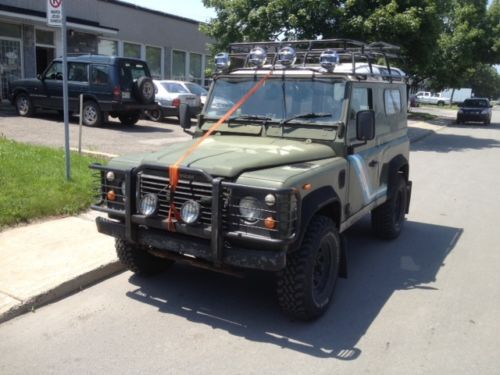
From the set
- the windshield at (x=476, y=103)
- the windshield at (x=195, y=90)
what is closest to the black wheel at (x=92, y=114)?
the windshield at (x=195, y=90)

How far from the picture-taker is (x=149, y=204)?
161 inches

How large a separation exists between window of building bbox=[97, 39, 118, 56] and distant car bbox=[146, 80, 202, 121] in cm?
790

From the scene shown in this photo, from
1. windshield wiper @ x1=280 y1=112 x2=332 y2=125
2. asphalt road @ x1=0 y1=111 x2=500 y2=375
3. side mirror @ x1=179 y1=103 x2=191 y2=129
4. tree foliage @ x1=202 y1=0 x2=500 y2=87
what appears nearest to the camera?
asphalt road @ x1=0 y1=111 x2=500 y2=375

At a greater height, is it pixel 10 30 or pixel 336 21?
pixel 336 21

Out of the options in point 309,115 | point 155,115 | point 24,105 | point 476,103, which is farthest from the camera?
point 476,103

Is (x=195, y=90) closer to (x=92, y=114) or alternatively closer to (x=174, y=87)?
(x=174, y=87)

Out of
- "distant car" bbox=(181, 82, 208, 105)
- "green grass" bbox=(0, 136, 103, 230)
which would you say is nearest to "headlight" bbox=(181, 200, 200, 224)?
"green grass" bbox=(0, 136, 103, 230)

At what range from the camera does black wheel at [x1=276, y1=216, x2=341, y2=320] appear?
393cm

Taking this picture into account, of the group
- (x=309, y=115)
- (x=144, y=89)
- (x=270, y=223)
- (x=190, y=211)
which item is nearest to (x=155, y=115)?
(x=144, y=89)

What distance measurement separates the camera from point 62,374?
3.40m

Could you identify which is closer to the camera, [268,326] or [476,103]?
[268,326]

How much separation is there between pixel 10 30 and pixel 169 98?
661 cm

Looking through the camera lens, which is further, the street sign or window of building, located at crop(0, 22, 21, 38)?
window of building, located at crop(0, 22, 21, 38)

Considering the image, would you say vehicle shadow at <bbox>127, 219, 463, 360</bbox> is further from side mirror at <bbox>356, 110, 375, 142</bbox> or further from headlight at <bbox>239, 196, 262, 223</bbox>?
side mirror at <bbox>356, 110, 375, 142</bbox>
